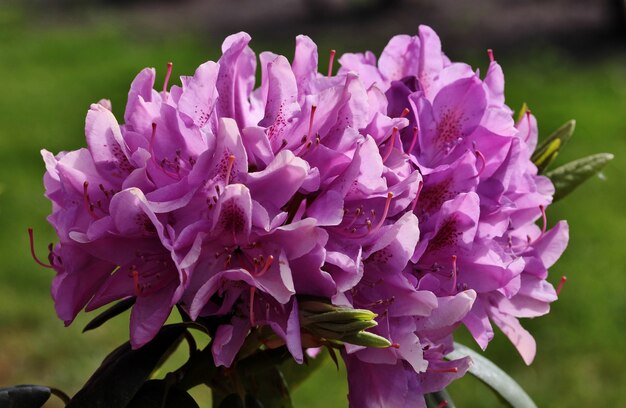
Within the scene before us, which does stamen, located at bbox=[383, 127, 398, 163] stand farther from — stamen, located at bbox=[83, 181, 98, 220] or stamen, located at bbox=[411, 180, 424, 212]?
stamen, located at bbox=[83, 181, 98, 220]

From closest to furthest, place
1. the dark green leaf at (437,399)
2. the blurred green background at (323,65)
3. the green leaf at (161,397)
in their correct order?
the green leaf at (161,397), the dark green leaf at (437,399), the blurred green background at (323,65)

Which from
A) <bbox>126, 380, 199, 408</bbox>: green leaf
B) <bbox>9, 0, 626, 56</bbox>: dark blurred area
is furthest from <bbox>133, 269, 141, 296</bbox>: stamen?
<bbox>9, 0, 626, 56</bbox>: dark blurred area

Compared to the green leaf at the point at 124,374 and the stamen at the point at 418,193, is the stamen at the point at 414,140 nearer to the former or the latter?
the stamen at the point at 418,193

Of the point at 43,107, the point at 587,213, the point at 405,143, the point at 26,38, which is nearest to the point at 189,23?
the point at 26,38

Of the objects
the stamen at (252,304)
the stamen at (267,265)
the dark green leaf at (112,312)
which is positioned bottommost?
the dark green leaf at (112,312)

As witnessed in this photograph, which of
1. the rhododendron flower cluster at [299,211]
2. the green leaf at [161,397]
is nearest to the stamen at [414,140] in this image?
the rhododendron flower cluster at [299,211]

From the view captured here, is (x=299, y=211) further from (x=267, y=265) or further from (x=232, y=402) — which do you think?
(x=232, y=402)
